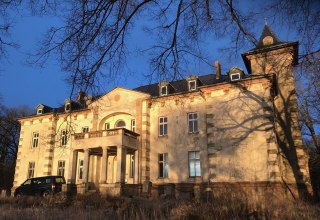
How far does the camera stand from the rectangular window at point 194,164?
24.6 m

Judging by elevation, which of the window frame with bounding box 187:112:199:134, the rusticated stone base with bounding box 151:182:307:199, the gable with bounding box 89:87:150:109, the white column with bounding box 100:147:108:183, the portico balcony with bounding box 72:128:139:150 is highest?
the gable with bounding box 89:87:150:109

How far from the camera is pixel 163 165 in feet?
85.7

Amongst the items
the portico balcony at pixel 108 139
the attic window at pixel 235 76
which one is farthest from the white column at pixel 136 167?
the attic window at pixel 235 76

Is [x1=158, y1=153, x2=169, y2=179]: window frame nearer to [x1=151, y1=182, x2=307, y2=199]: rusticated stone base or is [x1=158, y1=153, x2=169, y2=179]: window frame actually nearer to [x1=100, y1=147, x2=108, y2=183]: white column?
[x1=151, y1=182, x2=307, y2=199]: rusticated stone base

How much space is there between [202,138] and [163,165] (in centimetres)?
416

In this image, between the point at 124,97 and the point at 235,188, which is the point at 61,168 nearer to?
the point at 124,97

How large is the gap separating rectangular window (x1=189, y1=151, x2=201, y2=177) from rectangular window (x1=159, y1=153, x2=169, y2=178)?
218 cm

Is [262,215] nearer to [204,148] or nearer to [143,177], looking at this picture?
[204,148]

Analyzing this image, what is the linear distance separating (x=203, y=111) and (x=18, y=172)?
2110 cm

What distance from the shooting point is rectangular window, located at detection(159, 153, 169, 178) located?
25877mm

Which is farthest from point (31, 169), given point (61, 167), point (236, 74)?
point (236, 74)

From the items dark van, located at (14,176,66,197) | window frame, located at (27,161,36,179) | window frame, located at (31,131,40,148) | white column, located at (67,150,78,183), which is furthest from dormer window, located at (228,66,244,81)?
window frame, located at (27,161,36,179)

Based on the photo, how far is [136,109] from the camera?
91.1 feet

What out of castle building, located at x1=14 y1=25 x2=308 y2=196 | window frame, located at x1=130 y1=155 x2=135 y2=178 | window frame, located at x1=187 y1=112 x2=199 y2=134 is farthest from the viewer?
window frame, located at x1=130 y1=155 x2=135 y2=178
